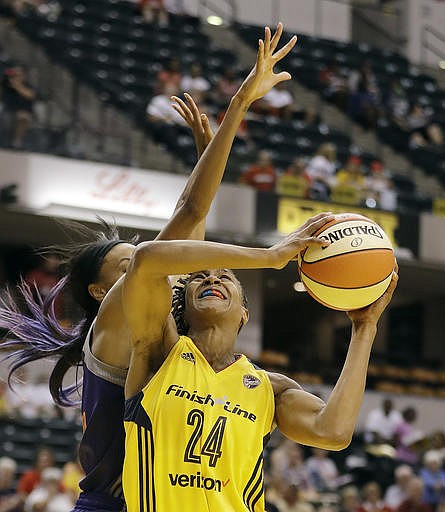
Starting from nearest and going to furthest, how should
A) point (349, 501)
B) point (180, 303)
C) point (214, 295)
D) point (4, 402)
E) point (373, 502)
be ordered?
point (214, 295) → point (180, 303) → point (349, 501) → point (373, 502) → point (4, 402)

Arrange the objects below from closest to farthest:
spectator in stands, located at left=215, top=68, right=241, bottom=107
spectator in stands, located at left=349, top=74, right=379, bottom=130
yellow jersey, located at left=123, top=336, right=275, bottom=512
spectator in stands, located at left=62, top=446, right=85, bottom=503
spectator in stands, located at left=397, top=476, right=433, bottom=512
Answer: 1. yellow jersey, located at left=123, top=336, right=275, bottom=512
2. spectator in stands, located at left=62, top=446, right=85, bottom=503
3. spectator in stands, located at left=397, top=476, right=433, bottom=512
4. spectator in stands, located at left=215, top=68, right=241, bottom=107
5. spectator in stands, located at left=349, top=74, right=379, bottom=130

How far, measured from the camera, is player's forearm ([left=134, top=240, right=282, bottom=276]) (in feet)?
11.6

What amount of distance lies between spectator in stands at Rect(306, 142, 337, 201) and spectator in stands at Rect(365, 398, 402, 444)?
3039 millimetres

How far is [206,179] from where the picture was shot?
150 inches

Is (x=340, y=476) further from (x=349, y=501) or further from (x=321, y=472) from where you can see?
(x=349, y=501)

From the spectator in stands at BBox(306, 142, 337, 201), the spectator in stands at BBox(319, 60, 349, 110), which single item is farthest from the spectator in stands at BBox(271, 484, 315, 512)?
the spectator in stands at BBox(319, 60, 349, 110)

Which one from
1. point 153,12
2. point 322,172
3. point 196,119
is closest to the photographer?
point 196,119

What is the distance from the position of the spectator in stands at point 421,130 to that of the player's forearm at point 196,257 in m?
15.8

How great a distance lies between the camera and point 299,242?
3.62 metres

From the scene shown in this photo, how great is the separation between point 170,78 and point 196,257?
12.9m

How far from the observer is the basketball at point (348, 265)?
148 inches

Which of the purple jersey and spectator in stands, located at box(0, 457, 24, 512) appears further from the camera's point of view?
spectator in stands, located at box(0, 457, 24, 512)

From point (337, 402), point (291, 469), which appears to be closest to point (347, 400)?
point (337, 402)

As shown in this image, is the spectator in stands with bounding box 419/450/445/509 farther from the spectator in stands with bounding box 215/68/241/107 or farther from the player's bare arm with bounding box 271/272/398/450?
the player's bare arm with bounding box 271/272/398/450
